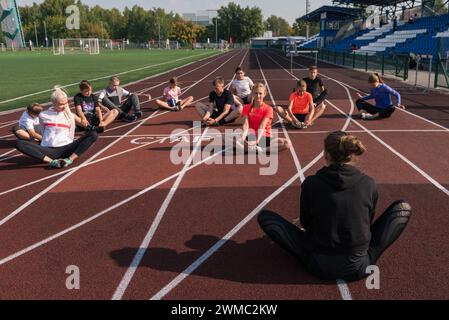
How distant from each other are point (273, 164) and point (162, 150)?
2684 millimetres

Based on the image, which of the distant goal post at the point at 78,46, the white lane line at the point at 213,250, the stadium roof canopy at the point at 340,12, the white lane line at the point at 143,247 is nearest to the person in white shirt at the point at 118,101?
the white lane line at the point at 143,247

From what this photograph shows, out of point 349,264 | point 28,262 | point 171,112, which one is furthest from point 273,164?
point 171,112

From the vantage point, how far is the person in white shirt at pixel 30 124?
8672 mm

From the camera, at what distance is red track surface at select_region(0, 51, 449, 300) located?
4070 millimetres

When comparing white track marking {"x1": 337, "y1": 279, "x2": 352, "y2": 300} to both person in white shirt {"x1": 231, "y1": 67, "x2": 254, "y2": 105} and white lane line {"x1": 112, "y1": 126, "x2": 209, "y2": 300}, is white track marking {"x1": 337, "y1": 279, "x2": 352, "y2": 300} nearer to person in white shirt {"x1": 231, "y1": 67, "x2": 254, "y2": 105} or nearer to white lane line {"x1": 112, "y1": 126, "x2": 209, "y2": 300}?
white lane line {"x1": 112, "y1": 126, "x2": 209, "y2": 300}

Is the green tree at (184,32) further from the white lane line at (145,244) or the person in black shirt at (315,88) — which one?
the white lane line at (145,244)

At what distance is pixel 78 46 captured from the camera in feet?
251

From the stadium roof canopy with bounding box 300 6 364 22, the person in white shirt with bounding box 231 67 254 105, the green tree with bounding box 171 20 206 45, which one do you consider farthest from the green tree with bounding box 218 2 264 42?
the person in white shirt with bounding box 231 67 254 105

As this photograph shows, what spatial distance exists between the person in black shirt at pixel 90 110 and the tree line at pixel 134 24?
11559 centimetres

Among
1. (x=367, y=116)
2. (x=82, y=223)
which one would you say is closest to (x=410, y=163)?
(x=367, y=116)

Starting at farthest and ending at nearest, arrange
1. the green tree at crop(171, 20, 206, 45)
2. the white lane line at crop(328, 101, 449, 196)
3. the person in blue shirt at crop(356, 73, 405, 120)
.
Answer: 1. the green tree at crop(171, 20, 206, 45)
2. the person in blue shirt at crop(356, 73, 405, 120)
3. the white lane line at crop(328, 101, 449, 196)

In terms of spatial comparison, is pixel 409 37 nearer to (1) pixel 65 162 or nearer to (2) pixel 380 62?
(2) pixel 380 62

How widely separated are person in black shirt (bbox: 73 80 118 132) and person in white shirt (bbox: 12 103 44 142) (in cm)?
170

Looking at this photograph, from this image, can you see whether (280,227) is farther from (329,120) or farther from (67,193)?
(329,120)
